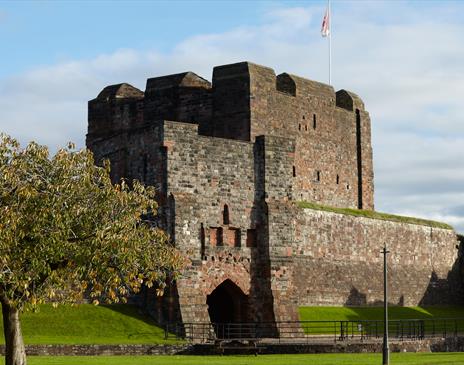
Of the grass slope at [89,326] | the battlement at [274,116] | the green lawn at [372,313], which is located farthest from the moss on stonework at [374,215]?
the grass slope at [89,326]

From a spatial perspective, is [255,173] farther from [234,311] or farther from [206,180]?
[234,311]

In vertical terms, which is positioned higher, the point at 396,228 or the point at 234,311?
the point at 396,228

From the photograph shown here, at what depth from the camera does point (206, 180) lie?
45.1 metres

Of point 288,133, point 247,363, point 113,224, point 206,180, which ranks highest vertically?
point 288,133

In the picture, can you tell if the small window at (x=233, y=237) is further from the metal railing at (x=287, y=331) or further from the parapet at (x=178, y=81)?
the parapet at (x=178, y=81)

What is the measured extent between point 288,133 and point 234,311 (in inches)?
516

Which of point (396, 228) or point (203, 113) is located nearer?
point (203, 113)

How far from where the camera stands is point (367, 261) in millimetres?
57625

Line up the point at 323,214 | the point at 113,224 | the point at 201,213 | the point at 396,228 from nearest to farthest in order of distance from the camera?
1. the point at 113,224
2. the point at 201,213
3. the point at 323,214
4. the point at 396,228

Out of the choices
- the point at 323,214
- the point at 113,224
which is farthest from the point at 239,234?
the point at 113,224

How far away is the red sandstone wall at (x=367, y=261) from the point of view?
2077 inches

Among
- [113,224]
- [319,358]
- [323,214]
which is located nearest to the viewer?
[113,224]

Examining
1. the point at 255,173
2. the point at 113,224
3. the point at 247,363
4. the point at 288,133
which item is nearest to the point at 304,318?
the point at 255,173

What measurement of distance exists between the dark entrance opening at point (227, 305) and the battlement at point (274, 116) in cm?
903
